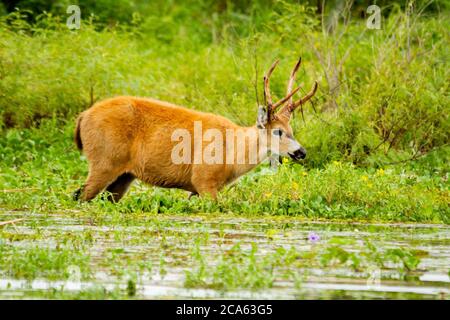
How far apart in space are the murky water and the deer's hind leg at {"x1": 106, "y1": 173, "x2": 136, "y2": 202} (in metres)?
1.58

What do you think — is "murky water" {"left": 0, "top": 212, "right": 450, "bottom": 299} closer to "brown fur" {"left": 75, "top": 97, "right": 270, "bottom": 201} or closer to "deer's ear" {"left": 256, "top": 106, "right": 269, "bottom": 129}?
"brown fur" {"left": 75, "top": 97, "right": 270, "bottom": 201}

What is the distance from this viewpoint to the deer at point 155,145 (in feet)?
39.7

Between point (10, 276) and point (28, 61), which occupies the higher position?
point (28, 61)

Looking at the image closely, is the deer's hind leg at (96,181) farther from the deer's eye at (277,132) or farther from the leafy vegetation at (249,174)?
the deer's eye at (277,132)

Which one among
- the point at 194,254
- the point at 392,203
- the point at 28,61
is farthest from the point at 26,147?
the point at 194,254

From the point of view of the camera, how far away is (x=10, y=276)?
7.71 m

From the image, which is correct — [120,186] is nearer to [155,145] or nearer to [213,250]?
[155,145]

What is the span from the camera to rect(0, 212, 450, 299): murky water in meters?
7.29

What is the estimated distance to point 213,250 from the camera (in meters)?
8.81

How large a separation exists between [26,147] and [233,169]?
4422 millimetres

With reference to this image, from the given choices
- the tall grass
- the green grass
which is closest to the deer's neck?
the green grass

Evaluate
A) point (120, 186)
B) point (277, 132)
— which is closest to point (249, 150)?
point (277, 132)

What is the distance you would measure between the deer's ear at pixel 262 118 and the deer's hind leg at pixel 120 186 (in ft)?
5.13

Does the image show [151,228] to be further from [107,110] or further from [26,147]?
[26,147]
